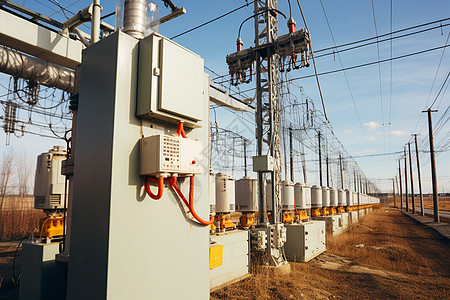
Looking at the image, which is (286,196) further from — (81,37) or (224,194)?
(81,37)

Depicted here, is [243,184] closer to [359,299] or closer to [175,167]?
[359,299]

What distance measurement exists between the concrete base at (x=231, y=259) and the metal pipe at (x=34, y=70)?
4618 millimetres

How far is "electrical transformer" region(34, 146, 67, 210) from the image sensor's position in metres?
6.09

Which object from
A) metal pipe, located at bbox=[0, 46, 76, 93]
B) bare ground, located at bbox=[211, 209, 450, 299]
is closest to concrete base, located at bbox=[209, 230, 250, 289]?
bare ground, located at bbox=[211, 209, 450, 299]

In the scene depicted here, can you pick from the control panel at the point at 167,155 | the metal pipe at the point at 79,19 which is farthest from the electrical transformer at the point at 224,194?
the control panel at the point at 167,155

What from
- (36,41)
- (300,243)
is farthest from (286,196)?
(36,41)

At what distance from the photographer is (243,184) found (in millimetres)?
10398

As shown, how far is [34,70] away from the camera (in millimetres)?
6785

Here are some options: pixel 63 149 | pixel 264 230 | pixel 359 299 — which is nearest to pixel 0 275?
pixel 63 149

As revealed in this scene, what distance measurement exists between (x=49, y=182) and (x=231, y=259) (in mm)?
4131

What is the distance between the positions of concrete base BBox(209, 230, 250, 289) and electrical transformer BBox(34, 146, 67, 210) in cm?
321

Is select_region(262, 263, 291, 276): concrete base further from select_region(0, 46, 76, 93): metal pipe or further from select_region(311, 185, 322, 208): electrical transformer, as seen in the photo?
select_region(311, 185, 322, 208): electrical transformer

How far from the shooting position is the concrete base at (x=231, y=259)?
250 inches

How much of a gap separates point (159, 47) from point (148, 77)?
0.33 metres
